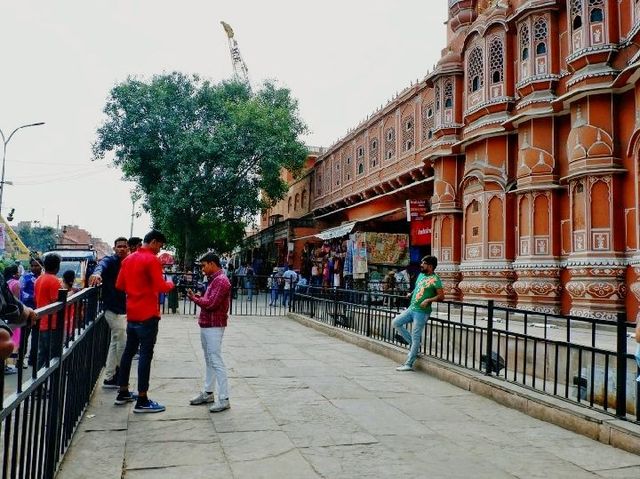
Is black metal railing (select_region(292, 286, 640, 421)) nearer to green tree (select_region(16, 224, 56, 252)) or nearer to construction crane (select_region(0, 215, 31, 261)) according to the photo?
construction crane (select_region(0, 215, 31, 261))

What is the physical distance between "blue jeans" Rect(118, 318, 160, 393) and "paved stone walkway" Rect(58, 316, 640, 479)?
1.16 feet

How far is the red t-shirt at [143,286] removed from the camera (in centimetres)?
604

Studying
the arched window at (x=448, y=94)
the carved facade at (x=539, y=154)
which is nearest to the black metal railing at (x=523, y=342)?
the carved facade at (x=539, y=154)

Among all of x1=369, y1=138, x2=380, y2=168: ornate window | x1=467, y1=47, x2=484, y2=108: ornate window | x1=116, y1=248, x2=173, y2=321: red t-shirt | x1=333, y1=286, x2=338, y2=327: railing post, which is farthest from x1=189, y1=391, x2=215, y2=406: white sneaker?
x1=369, y1=138, x2=380, y2=168: ornate window

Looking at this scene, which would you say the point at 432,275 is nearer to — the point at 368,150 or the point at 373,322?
the point at 373,322

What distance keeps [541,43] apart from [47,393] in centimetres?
1348

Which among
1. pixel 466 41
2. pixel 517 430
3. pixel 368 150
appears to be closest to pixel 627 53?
pixel 466 41

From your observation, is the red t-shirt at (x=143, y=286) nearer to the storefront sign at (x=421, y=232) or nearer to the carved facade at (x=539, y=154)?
the carved facade at (x=539, y=154)

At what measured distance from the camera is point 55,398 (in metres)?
3.71

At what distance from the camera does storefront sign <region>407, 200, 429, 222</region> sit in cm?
1858

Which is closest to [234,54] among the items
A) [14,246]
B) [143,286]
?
[14,246]

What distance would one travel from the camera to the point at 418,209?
18.6 meters

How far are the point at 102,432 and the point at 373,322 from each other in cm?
738

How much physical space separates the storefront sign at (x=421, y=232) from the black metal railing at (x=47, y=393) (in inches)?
554
